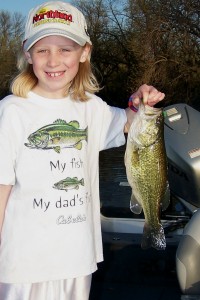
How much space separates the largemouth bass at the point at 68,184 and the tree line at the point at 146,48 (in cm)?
2422

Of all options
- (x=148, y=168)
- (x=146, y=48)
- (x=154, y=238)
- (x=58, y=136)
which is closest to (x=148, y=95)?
(x=148, y=168)

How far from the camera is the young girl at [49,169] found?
2.34 meters

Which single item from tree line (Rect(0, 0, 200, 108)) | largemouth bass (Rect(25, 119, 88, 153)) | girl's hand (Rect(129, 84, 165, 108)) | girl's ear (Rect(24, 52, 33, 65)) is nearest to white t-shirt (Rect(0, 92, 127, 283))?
largemouth bass (Rect(25, 119, 88, 153))

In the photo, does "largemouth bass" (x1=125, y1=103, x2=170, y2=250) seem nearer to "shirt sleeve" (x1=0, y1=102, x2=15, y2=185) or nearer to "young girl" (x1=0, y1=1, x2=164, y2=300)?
"young girl" (x1=0, y1=1, x2=164, y2=300)

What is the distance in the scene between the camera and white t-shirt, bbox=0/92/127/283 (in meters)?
2.33

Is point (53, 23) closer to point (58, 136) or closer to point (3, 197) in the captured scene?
point (58, 136)

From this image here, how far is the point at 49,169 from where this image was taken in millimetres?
2365

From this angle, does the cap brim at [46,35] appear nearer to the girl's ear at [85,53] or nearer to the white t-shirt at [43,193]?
the girl's ear at [85,53]

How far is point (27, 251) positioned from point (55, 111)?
2.07ft

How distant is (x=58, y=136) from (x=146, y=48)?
2778 centimetres

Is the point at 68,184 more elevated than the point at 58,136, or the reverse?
the point at 58,136

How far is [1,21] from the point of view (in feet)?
134

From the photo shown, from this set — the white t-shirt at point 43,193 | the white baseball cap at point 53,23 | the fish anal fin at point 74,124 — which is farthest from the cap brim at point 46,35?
the fish anal fin at point 74,124

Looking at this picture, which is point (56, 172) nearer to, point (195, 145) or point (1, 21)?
point (195, 145)
